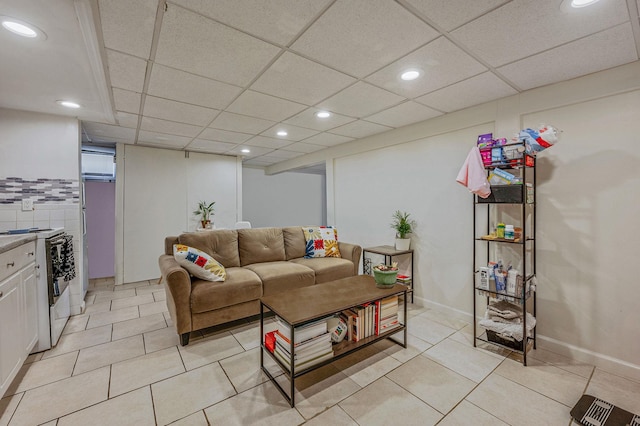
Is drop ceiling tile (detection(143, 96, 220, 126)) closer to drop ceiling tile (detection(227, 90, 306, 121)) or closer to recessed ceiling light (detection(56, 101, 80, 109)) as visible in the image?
drop ceiling tile (detection(227, 90, 306, 121))

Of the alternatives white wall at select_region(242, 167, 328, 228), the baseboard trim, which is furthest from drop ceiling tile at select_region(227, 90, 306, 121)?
white wall at select_region(242, 167, 328, 228)

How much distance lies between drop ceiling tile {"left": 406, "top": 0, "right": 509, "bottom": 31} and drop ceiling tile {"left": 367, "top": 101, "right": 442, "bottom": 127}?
126 cm

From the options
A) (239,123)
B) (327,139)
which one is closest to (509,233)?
(327,139)

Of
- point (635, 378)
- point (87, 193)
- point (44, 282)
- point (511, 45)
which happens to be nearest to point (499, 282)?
point (635, 378)

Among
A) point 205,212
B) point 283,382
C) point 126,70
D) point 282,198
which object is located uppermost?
point 126,70

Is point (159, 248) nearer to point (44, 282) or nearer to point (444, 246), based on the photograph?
point (44, 282)

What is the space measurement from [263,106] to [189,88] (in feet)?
2.36

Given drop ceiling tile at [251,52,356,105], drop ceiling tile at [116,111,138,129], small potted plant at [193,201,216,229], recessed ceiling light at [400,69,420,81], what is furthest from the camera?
small potted plant at [193,201,216,229]

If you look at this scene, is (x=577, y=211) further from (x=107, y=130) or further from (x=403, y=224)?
(x=107, y=130)

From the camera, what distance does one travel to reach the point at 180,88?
7.94ft

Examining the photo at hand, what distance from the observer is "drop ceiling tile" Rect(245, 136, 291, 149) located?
431 centimetres

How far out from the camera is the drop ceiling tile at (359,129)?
3.55 m

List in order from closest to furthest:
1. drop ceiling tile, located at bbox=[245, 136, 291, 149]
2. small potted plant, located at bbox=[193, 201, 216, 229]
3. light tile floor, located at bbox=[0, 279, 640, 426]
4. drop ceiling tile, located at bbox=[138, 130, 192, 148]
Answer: light tile floor, located at bbox=[0, 279, 640, 426] → drop ceiling tile, located at bbox=[138, 130, 192, 148] → drop ceiling tile, located at bbox=[245, 136, 291, 149] → small potted plant, located at bbox=[193, 201, 216, 229]

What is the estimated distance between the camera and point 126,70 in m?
2.08
